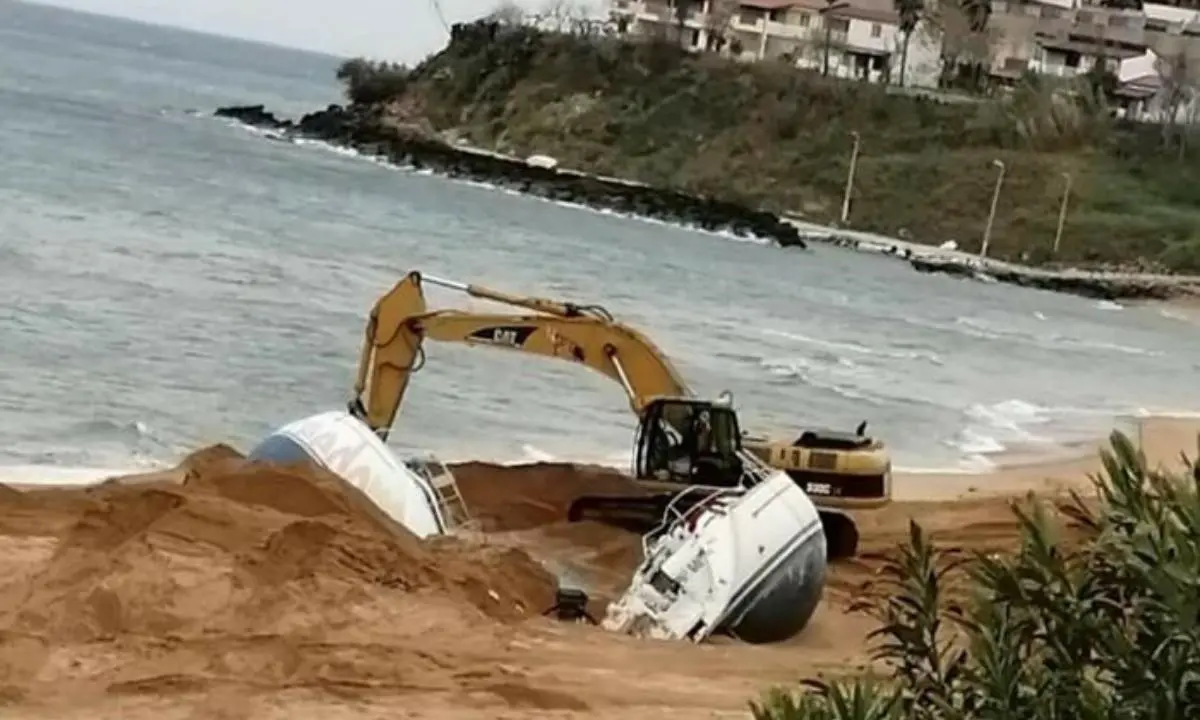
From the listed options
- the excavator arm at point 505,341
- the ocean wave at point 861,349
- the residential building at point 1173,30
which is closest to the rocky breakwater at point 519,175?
the ocean wave at point 861,349

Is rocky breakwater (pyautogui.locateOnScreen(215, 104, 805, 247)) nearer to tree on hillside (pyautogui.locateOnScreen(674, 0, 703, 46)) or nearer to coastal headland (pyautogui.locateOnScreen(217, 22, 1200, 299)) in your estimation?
coastal headland (pyautogui.locateOnScreen(217, 22, 1200, 299))

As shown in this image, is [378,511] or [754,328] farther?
[754,328]

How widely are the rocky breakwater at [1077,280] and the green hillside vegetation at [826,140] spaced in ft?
19.2

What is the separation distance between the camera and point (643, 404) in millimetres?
14719

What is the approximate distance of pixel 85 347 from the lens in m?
25.3

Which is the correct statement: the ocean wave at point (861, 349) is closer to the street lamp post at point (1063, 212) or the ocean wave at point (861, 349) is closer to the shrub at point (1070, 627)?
the shrub at point (1070, 627)

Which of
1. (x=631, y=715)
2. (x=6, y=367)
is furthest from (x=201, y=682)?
(x=6, y=367)

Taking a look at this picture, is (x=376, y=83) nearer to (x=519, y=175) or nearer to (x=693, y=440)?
(x=519, y=175)

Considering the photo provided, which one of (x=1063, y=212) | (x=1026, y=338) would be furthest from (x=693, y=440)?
(x=1063, y=212)

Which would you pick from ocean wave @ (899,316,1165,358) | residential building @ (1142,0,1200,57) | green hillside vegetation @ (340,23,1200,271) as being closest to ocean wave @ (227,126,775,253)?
green hillside vegetation @ (340,23,1200,271)

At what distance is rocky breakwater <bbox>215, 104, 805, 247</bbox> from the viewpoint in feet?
237

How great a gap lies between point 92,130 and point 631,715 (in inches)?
2455

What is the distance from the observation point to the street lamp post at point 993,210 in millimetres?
76375

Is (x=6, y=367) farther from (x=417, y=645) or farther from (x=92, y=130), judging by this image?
(x=92, y=130)
